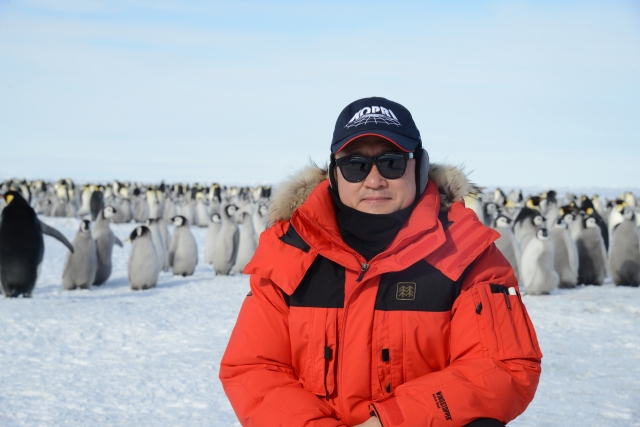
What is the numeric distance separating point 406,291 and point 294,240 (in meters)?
0.33

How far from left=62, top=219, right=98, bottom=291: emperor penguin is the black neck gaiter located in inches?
266

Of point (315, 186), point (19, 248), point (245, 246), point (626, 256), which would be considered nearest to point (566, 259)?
point (626, 256)

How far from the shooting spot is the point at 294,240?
1699 millimetres

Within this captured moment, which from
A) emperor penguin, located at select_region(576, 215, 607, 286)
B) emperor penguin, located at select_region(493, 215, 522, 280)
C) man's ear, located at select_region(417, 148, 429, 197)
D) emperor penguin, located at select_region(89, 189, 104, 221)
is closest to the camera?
man's ear, located at select_region(417, 148, 429, 197)

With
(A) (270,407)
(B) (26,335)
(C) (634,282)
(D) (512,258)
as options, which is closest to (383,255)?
(A) (270,407)

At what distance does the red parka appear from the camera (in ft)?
4.96

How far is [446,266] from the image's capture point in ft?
5.16

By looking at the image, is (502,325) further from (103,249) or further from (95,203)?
(95,203)

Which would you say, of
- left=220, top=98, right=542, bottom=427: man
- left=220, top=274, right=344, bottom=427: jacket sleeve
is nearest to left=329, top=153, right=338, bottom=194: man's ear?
left=220, top=98, right=542, bottom=427: man

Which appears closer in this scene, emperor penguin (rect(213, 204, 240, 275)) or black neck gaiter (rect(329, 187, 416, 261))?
black neck gaiter (rect(329, 187, 416, 261))

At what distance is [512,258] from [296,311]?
705 centimetres

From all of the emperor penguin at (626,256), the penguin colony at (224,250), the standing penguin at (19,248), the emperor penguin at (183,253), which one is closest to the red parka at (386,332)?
the penguin colony at (224,250)

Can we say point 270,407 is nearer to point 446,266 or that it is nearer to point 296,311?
point 296,311

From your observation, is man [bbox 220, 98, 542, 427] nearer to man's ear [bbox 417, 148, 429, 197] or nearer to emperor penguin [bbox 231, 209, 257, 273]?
man's ear [bbox 417, 148, 429, 197]
